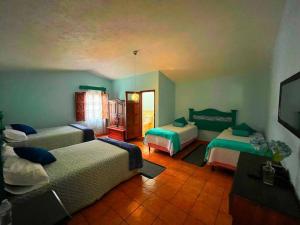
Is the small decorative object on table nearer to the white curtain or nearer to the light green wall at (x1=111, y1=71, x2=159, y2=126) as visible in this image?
the light green wall at (x1=111, y1=71, x2=159, y2=126)

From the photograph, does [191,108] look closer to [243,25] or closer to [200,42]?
[200,42]

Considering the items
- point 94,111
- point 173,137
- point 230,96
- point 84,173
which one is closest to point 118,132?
point 94,111

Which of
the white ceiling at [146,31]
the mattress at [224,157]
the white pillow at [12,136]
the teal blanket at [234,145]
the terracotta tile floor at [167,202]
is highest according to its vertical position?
the white ceiling at [146,31]

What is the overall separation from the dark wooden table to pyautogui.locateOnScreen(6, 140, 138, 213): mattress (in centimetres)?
6

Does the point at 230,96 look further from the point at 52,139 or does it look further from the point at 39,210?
the point at 52,139

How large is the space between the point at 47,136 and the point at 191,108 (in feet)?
14.3

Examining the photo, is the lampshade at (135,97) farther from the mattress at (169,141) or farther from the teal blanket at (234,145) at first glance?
the teal blanket at (234,145)

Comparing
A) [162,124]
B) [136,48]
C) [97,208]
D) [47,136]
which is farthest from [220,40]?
[47,136]

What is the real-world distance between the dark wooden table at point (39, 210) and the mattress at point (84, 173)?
0.06m

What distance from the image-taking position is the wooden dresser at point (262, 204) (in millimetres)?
1032

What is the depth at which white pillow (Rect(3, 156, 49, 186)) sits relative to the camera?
1.39 meters

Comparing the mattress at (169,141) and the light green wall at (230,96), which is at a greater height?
the light green wall at (230,96)

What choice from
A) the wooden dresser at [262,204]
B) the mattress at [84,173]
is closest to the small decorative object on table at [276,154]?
the wooden dresser at [262,204]

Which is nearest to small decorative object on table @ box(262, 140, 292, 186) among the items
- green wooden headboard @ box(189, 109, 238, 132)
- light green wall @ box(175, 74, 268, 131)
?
light green wall @ box(175, 74, 268, 131)
